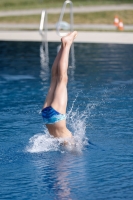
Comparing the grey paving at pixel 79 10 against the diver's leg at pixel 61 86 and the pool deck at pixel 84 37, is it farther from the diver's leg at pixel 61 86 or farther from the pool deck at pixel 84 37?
the diver's leg at pixel 61 86

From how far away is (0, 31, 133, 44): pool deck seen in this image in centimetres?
2209

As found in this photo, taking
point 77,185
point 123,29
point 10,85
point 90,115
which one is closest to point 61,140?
point 77,185

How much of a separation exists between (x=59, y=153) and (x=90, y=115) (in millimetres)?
2623

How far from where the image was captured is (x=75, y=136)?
9.59m

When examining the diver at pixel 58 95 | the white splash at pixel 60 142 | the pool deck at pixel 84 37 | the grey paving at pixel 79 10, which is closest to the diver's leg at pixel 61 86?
the diver at pixel 58 95

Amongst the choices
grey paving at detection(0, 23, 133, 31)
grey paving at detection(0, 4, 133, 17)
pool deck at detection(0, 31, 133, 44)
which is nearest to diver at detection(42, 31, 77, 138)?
pool deck at detection(0, 31, 133, 44)

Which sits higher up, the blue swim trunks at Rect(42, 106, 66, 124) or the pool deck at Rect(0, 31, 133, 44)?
the blue swim trunks at Rect(42, 106, 66, 124)

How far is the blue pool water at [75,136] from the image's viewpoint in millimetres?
7406

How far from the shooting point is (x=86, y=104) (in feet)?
39.5

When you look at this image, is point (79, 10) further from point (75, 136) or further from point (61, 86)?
point (61, 86)

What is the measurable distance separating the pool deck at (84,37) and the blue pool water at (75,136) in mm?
4827

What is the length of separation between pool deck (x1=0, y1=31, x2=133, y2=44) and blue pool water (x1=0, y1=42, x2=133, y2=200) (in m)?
4.83

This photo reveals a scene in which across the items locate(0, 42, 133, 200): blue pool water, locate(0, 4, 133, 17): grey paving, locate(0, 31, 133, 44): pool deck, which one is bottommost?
locate(0, 4, 133, 17): grey paving

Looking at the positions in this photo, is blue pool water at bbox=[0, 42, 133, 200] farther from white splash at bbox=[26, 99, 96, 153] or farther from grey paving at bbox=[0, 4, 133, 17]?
A: grey paving at bbox=[0, 4, 133, 17]
